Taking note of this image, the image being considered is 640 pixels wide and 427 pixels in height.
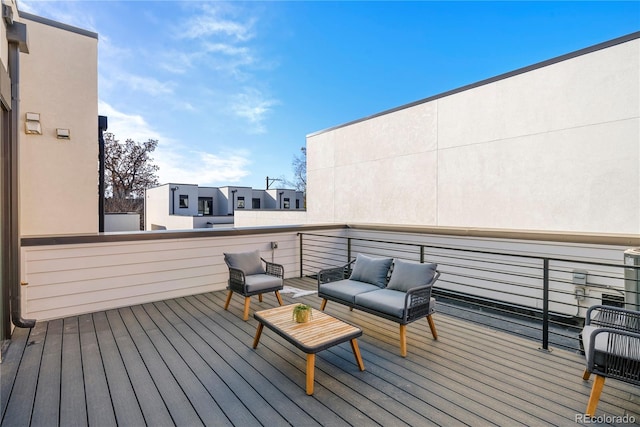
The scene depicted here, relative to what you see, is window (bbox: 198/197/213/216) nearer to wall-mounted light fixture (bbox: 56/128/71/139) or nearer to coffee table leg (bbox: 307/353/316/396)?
wall-mounted light fixture (bbox: 56/128/71/139)

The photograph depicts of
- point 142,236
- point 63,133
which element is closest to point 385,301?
point 142,236

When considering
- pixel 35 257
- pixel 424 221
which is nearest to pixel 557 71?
pixel 424 221

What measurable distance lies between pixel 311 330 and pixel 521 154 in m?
4.52

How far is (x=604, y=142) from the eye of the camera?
4055mm

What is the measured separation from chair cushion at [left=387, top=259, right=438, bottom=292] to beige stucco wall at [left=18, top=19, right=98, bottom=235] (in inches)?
168

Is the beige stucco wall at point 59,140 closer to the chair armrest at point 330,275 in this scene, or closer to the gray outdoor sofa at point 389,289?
the chair armrest at point 330,275

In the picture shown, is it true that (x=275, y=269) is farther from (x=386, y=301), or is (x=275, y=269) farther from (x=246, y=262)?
(x=386, y=301)

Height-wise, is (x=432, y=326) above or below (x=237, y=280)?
below

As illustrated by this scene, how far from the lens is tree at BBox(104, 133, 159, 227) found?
19469mm

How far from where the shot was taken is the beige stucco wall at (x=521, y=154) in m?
3.96

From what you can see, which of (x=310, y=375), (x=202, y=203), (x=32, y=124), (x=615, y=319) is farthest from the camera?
(x=202, y=203)

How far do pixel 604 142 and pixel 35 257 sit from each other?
752 centimetres

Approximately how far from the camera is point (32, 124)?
3779mm

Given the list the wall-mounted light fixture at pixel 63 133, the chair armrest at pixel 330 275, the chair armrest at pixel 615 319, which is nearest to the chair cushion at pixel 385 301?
the chair armrest at pixel 330 275
